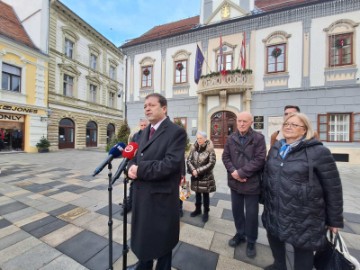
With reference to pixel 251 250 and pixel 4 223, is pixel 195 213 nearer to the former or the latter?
pixel 251 250

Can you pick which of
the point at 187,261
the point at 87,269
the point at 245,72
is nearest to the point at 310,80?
the point at 245,72

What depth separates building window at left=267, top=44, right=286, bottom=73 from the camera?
1089 cm

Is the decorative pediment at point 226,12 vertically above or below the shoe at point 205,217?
above

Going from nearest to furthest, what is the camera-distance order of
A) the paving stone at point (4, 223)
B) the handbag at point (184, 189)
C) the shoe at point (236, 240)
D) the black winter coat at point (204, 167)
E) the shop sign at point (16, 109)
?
the shoe at point (236, 240) < the paving stone at point (4, 223) < the black winter coat at point (204, 167) < the handbag at point (184, 189) < the shop sign at point (16, 109)

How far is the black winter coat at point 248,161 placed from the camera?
7.76ft

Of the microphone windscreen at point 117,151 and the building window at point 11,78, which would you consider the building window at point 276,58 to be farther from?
the building window at point 11,78

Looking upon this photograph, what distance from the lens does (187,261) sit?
2258 mm

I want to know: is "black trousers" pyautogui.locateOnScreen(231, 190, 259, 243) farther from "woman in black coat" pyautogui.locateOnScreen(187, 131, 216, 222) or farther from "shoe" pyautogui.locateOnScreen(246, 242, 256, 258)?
"woman in black coat" pyautogui.locateOnScreen(187, 131, 216, 222)

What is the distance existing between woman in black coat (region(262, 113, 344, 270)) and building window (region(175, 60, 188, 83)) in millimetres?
12083

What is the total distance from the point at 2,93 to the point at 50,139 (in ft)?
15.8

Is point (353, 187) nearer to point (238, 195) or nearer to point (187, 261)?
point (238, 195)

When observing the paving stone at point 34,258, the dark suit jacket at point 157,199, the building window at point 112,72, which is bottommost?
the paving stone at point 34,258

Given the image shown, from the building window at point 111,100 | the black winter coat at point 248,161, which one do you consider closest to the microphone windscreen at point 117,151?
the black winter coat at point 248,161

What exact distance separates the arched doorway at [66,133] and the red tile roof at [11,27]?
668 cm
